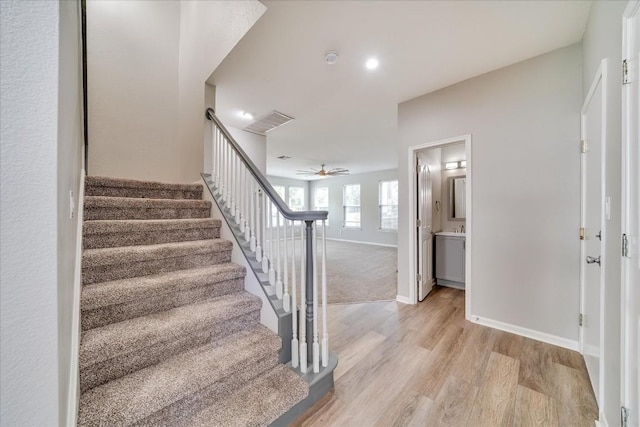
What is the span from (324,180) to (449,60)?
7.59 m

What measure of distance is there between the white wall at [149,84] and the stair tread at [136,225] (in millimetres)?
918

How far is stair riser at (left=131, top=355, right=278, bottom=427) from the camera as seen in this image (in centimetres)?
110

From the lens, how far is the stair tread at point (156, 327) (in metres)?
1.15

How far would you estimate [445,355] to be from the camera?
6.56ft

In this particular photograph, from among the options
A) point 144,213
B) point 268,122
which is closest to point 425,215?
point 268,122

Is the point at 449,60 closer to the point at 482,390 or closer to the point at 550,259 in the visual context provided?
the point at 550,259

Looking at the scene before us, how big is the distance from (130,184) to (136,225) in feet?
2.10

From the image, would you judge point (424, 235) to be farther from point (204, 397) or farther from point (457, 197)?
point (204, 397)

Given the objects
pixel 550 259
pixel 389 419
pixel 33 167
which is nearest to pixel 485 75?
pixel 550 259

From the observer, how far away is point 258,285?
1759 mm

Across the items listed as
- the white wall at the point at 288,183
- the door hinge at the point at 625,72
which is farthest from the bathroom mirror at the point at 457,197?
the white wall at the point at 288,183

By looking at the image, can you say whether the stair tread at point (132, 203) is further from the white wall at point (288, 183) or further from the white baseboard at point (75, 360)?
the white wall at point (288, 183)

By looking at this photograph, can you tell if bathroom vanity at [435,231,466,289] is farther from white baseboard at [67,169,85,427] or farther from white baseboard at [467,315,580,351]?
white baseboard at [67,169,85,427]

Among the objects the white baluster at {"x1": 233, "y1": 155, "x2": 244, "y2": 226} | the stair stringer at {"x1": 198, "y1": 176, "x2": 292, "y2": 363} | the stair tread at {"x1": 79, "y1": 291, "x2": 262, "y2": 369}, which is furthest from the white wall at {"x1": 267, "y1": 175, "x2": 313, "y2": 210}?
the stair tread at {"x1": 79, "y1": 291, "x2": 262, "y2": 369}
